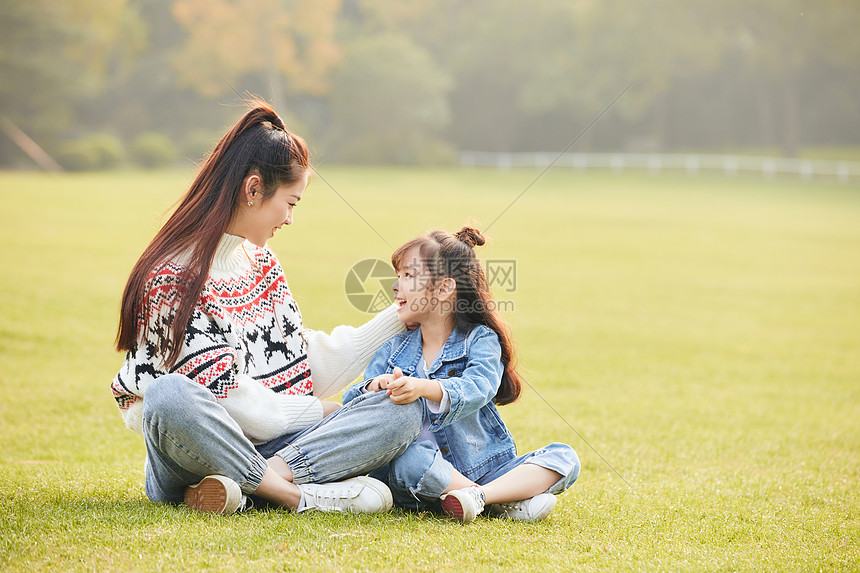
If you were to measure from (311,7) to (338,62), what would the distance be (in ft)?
6.93

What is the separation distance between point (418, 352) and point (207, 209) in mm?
825

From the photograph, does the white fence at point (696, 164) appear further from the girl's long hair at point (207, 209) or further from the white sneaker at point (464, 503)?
the white sneaker at point (464, 503)

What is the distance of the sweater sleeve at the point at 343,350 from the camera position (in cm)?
279

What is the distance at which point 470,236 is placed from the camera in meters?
2.80

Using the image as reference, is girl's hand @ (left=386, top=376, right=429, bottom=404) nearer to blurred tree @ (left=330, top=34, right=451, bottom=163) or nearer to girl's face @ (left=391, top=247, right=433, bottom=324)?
girl's face @ (left=391, top=247, right=433, bottom=324)

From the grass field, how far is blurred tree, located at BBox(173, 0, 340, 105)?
13.7 meters

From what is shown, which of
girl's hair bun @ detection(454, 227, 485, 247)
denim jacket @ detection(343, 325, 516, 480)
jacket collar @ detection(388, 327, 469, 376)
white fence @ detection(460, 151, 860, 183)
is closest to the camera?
denim jacket @ detection(343, 325, 516, 480)

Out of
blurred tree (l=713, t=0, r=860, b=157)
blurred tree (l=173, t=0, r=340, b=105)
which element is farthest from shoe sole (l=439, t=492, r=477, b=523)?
blurred tree (l=713, t=0, r=860, b=157)

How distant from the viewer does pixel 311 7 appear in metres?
29.9

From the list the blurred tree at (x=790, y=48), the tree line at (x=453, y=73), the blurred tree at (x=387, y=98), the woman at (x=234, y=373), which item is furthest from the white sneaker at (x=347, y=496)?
the blurred tree at (x=790, y=48)

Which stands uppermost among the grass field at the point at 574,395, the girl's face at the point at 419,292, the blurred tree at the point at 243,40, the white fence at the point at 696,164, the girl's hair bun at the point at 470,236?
the blurred tree at the point at 243,40

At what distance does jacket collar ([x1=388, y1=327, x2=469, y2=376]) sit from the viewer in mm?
2699

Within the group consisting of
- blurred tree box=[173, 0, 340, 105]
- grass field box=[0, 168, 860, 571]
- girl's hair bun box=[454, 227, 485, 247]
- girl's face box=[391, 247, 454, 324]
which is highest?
blurred tree box=[173, 0, 340, 105]

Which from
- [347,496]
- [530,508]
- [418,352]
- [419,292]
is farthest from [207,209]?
[530,508]
